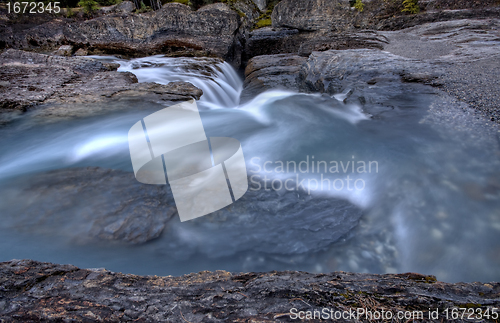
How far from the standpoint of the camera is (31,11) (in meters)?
12.9

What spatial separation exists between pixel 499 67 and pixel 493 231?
417 centimetres

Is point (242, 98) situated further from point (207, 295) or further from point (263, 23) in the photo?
point (263, 23)

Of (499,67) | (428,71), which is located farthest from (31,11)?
(499,67)

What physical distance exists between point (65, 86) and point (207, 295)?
6.07m

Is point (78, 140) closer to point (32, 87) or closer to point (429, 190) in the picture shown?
point (32, 87)

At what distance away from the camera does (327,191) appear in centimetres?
299

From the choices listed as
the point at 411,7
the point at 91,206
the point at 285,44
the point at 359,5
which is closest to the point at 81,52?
the point at 285,44

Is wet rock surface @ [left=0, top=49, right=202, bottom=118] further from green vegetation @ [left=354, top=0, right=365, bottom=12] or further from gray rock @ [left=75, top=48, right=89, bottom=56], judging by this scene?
green vegetation @ [left=354, top=0, right=365, bottom=12]

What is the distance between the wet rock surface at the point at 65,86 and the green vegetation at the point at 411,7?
458 inches

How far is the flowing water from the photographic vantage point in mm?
2217

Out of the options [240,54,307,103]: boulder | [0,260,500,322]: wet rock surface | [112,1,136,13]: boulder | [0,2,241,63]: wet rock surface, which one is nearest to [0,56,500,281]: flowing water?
[0,260,500,322]: wet rock surface

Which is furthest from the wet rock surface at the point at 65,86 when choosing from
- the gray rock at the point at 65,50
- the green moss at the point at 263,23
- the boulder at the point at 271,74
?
the green moss at the point at 263,23

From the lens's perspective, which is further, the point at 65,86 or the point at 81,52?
the point at 81,52

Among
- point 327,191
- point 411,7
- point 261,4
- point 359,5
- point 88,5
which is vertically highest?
point 261,4
